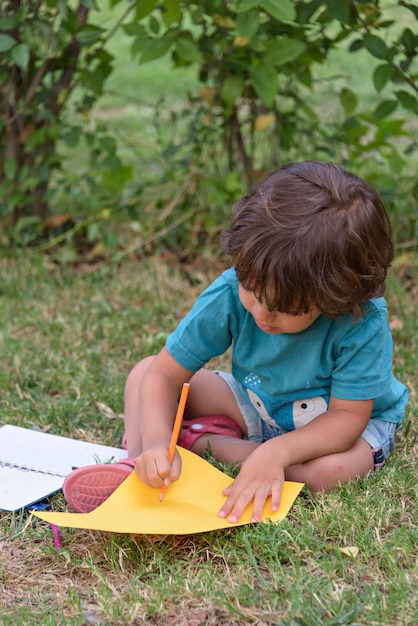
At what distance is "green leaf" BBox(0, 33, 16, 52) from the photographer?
3.02 meters

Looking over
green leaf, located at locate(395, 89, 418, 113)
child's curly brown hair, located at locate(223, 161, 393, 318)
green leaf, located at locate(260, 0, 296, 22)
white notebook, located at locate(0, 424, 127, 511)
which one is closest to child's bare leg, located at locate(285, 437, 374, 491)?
child's curly brown hair, located at locate(223, 161, 393, 318)

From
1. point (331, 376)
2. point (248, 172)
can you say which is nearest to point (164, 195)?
point (248, 172)

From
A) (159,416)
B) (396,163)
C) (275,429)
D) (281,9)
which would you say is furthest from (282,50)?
(159,416)

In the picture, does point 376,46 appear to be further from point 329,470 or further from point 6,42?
point 329,470

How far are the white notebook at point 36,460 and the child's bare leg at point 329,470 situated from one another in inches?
18.2

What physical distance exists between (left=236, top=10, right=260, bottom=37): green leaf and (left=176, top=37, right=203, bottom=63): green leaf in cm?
27

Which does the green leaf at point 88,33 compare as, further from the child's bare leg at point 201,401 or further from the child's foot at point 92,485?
the child's foot at point 92,485

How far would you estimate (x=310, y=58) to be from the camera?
3.16 meters

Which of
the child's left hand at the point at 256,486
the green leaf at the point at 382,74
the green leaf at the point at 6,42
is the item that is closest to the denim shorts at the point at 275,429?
the child's left hand at the point at 256,486

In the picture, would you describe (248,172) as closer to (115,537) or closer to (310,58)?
(310,58)

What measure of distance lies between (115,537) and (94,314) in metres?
1.38

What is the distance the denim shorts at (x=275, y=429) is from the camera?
6.70ft

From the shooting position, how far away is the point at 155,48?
3047 mm

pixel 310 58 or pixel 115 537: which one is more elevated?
pixel 310 58
